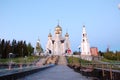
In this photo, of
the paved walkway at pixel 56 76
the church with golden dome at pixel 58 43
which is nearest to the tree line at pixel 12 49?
the church with golden dome at pixel 58 43

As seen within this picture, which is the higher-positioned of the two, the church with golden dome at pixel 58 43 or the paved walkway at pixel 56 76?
the church with golden dome at pixel 58 43

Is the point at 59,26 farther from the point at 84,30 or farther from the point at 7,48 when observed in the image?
the point at 7,48

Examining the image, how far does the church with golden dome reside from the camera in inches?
6432

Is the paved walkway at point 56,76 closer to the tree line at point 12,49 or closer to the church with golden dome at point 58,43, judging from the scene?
the tree line at point 12,49

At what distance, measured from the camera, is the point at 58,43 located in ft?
538

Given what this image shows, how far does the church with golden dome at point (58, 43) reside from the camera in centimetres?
16338

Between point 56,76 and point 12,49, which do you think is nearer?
point 56,76

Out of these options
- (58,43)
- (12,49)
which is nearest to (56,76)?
(12,49)

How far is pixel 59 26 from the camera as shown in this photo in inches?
6801

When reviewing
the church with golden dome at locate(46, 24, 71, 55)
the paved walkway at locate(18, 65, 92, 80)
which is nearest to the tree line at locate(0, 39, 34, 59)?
the church with golden dome at locate(46, 24, 71, 55)

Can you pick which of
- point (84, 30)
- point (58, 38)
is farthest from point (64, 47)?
point (84, 30)

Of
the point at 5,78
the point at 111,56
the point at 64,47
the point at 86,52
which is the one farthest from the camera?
the point at 64,47

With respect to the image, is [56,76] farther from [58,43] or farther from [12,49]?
[58,43]

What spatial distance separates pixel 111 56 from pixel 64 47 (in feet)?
118
